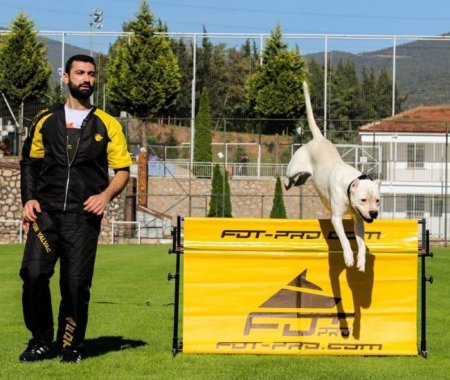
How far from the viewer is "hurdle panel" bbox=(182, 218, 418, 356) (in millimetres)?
7273

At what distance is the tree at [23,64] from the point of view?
45594 mm

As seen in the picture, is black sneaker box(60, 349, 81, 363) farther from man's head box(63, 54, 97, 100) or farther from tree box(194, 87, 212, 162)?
tree box(194, 87, 212, 162)

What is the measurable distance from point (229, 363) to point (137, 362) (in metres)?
0.74

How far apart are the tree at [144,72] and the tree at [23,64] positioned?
4211 millimetres

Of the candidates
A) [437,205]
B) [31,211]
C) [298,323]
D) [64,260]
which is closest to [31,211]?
[31,211]

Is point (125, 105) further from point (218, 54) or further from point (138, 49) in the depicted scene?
point (218, 54)

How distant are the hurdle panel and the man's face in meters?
1.40

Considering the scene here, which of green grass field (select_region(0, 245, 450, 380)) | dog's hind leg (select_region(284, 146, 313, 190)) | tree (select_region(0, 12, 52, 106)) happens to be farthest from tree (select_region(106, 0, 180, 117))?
dog's hind leg (select_region(284, 146, 313, 190))

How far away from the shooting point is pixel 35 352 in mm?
6883

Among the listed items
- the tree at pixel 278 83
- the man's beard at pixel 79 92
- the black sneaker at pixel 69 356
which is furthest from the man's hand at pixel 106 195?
the tree at pixel 278 83

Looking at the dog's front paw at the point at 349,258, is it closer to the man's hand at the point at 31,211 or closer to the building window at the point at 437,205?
the man's hand at the point at 31,211

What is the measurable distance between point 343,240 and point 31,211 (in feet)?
8.09

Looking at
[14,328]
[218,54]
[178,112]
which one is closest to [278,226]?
[14,328]

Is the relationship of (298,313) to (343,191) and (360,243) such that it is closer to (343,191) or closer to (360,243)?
(360,243)
